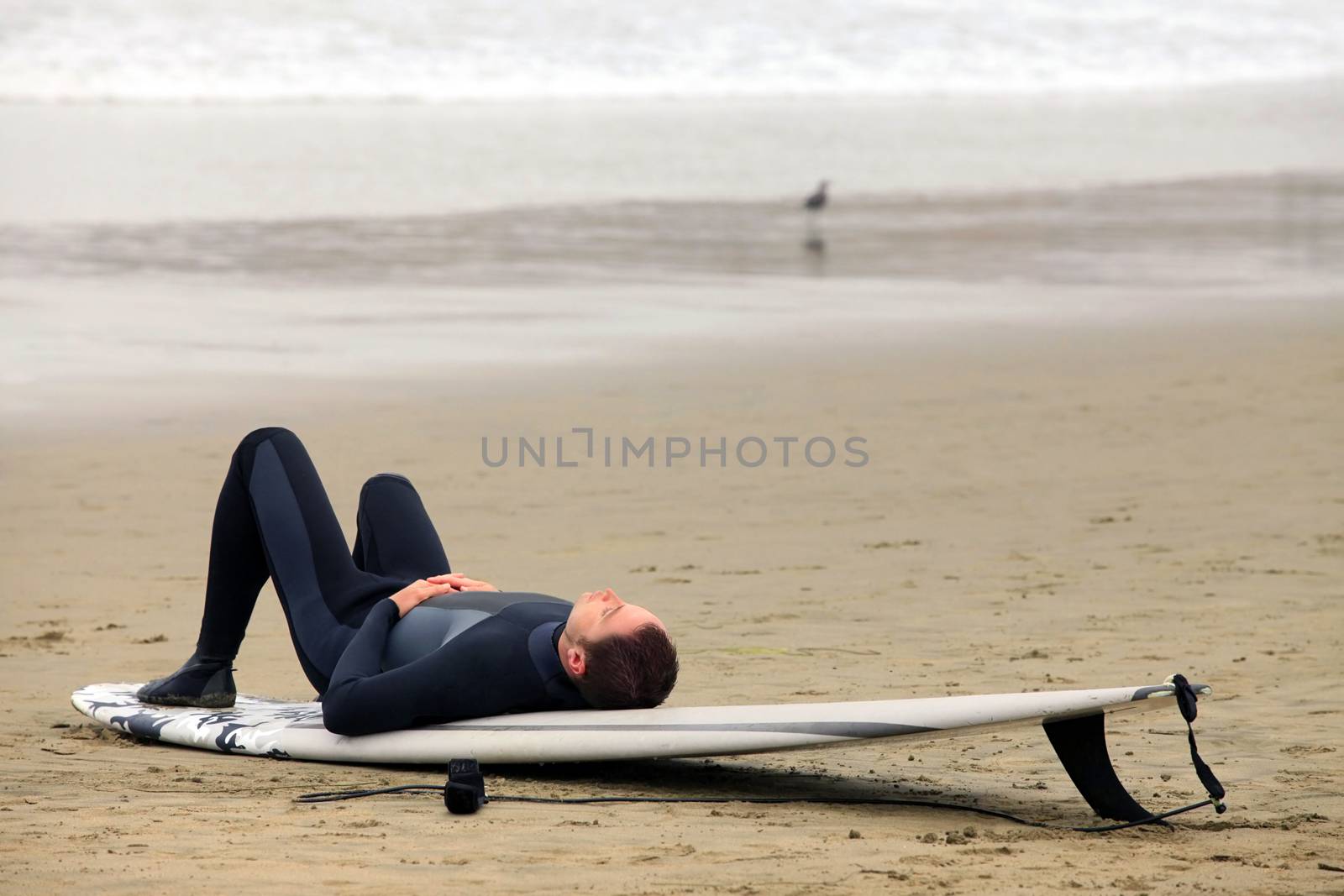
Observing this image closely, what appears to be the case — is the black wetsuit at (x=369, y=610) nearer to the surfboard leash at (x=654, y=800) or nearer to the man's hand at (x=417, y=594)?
the man's hand at (x=417, y=594)

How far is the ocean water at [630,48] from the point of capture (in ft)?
112

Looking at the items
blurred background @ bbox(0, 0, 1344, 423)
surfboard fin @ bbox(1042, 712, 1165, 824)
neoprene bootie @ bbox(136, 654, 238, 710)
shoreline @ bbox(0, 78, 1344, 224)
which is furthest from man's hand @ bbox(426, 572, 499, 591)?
shoreline @ bbox(0, 78, 1344, 224)

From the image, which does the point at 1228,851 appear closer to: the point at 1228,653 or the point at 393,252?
the point at 1228,653

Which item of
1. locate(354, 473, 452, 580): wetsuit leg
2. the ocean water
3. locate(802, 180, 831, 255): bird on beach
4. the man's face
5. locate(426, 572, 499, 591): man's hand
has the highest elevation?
the ocean water

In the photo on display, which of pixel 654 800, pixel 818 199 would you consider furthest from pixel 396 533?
pixel 818 199

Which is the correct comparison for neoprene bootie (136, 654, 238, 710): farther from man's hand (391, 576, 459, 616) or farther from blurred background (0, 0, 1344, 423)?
blurred background (0, 0, 1344, 423)

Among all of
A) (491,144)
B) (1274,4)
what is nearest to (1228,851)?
(491,144)

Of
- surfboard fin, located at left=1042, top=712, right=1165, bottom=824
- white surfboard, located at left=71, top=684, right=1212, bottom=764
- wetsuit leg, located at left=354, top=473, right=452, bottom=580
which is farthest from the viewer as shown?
wetsuit leg, located at left=354, top=473, right=452, bottom=580

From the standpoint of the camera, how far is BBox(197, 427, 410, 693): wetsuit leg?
4.48 metres

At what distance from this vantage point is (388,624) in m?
4.30

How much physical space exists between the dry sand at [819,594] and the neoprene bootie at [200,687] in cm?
17

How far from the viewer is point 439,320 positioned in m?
12.8

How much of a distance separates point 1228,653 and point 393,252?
11518 millimetres

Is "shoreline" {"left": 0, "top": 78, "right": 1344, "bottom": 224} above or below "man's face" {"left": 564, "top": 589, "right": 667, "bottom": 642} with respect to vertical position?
above
